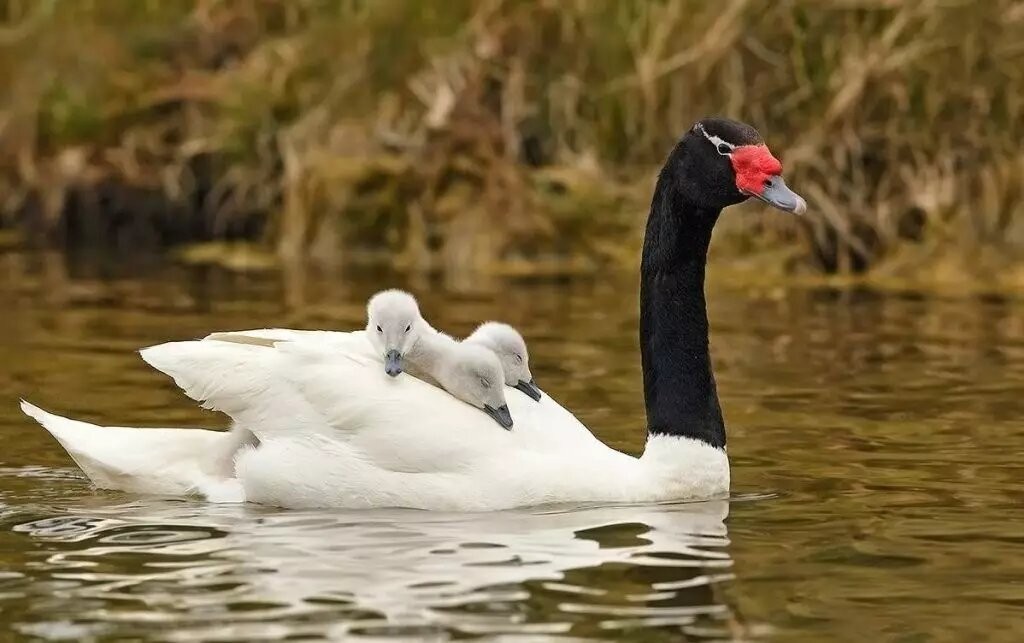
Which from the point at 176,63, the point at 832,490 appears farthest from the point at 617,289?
the point at 832,490

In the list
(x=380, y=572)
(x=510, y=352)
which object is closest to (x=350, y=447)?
(x=510, y=352)

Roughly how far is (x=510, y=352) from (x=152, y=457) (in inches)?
59.4

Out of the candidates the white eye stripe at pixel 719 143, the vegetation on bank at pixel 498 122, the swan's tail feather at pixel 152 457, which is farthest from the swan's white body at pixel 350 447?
the vegetation on bank at pixel 498 122

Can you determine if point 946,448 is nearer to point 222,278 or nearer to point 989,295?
point 989,295

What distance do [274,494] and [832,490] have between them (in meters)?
2.34

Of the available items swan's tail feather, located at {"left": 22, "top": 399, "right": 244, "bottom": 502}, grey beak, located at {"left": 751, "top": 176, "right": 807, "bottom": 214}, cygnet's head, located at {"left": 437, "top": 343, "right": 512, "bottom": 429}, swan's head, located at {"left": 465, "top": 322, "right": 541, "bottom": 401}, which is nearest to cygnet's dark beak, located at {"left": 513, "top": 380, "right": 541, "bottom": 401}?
swan's head, located at {"left": 465, "top": 322, "right": 541, "bottom": 401}

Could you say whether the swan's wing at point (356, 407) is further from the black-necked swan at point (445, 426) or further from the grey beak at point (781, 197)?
the grey beak at point (781, 197)

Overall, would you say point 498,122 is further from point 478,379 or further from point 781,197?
Result: point 781,197

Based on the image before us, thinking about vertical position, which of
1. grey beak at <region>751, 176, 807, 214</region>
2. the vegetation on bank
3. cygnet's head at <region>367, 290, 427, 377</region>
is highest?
the vegetation on bank

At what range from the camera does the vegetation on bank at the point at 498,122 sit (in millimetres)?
19109

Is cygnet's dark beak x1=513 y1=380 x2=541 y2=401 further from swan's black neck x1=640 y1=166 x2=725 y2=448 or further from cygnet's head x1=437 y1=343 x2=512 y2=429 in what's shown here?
swan's black neck x1=640 y1=166 x2=725 y2=448

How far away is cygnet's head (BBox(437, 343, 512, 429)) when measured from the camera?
9.12 m

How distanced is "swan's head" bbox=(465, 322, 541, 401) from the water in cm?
77

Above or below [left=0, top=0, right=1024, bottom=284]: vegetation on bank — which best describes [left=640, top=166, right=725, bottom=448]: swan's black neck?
below
